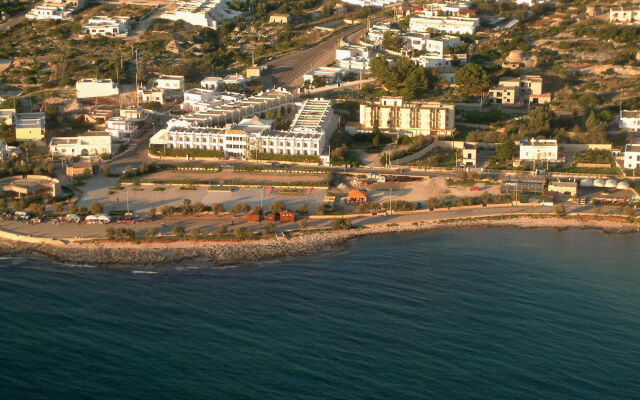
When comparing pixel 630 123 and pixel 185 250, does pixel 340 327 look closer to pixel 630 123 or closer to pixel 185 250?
pixel 185 250

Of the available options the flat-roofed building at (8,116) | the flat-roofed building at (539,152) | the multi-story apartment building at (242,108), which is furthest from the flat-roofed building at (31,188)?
the flat-roofed building at (539,152)

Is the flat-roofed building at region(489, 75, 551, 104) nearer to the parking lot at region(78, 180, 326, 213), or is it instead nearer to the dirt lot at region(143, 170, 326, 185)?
the dirt lot at region(143, 170, 326, 185)

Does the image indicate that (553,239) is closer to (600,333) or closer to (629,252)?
(629,252)

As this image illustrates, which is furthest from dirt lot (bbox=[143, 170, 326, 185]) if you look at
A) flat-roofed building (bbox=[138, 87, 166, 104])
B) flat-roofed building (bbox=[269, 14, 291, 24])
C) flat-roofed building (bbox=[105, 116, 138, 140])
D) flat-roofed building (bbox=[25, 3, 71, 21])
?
flat-roofed building (bbox=[25, 3, 71, 21])

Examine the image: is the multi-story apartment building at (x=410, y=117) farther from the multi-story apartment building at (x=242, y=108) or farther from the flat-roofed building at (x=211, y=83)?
the flat-roofed building at (x=211, y=83)

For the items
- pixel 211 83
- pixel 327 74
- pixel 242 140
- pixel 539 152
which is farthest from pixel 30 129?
pixel 539 152

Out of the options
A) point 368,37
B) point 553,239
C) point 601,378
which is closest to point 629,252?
point 553,239
